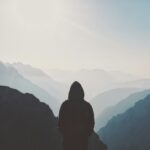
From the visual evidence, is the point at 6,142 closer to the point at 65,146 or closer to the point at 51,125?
the point at 51,125

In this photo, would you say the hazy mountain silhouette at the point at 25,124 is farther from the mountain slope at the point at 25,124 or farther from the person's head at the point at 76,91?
the person's head at the point at 76,91

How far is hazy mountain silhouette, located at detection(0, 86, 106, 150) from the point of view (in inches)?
2403

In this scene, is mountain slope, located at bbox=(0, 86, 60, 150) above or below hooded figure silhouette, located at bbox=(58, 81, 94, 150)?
above

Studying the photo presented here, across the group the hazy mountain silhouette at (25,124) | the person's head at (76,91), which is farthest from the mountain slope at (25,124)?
the person's head at (76,91)

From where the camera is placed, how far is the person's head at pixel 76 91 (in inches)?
507

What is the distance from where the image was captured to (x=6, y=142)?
2345 inches

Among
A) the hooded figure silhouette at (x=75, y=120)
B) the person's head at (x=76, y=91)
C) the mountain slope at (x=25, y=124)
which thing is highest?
the mountain slope at (x=25, y=124)

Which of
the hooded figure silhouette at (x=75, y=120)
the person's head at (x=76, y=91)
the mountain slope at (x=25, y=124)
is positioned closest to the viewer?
the hooded figure silhouette at (x=75, y=120)

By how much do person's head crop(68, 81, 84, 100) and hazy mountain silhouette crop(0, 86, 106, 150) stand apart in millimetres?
48581

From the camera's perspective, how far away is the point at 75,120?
12938mm

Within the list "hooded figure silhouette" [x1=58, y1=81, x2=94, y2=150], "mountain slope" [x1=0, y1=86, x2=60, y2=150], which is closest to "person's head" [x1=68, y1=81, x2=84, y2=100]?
"hooded figure silhouette" [x1=58, y1=81, x2=94, y2=150]

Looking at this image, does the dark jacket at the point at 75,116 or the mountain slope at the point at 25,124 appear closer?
the dark jacket at the point at 75,116

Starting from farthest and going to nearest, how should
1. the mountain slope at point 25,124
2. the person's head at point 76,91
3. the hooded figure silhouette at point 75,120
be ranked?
1. the mountain slope at point 25,124
2. the person's head at point 76,91
3. the hooded figure silhouette at point 75,120

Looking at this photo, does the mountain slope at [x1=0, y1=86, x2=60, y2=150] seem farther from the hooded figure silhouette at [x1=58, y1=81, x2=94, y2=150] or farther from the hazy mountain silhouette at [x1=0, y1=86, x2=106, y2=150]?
the hooded figure silhouette at [x1=58, y1=81, x2=94, y2=150]
